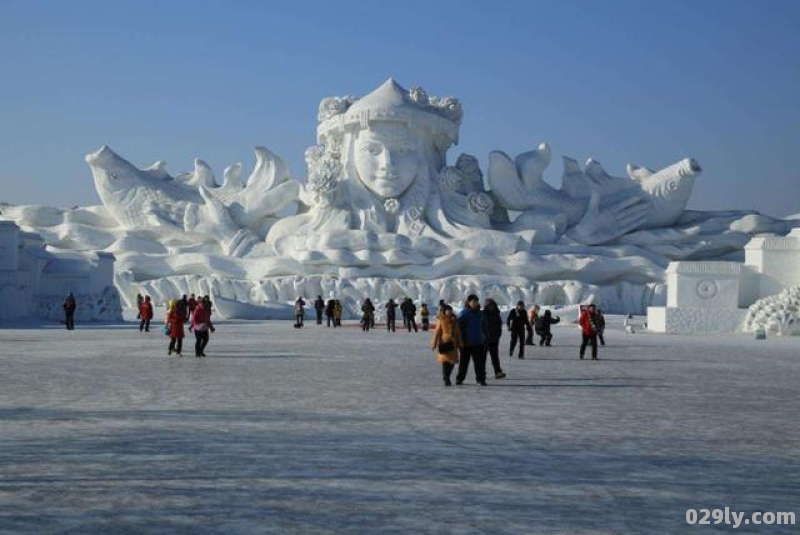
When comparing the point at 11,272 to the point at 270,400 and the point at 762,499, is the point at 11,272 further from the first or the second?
the point at 762,499

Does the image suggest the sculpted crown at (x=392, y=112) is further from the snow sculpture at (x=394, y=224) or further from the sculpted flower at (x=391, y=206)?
the sculpted flower at (x=391, y=206)

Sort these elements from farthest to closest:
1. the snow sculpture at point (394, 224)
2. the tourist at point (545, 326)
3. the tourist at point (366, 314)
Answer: the snow sculpture at point (394, 224) < the tourist at point (366, 314) < the tourist at point (545, 326)

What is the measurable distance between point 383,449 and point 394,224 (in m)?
35.5

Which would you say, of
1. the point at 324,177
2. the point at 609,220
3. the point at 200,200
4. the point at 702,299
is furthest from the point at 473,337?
the point at 200,200

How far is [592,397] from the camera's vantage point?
10664mm

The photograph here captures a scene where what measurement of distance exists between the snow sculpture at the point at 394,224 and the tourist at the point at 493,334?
79.0 ft

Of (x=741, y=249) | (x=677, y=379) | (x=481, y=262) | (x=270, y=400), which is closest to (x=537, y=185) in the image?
(x=481, y=262)

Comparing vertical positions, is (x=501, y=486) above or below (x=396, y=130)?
below

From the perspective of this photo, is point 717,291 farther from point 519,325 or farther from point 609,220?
point 609,220

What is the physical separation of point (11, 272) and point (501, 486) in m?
26.4

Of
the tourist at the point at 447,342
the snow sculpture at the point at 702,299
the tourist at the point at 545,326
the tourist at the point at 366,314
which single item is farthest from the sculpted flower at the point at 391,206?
the tourist at the point at 447,342

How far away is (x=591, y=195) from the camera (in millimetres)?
45000

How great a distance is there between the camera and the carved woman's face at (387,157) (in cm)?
4206

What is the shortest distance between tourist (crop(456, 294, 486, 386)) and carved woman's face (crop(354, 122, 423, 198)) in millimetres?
30349
